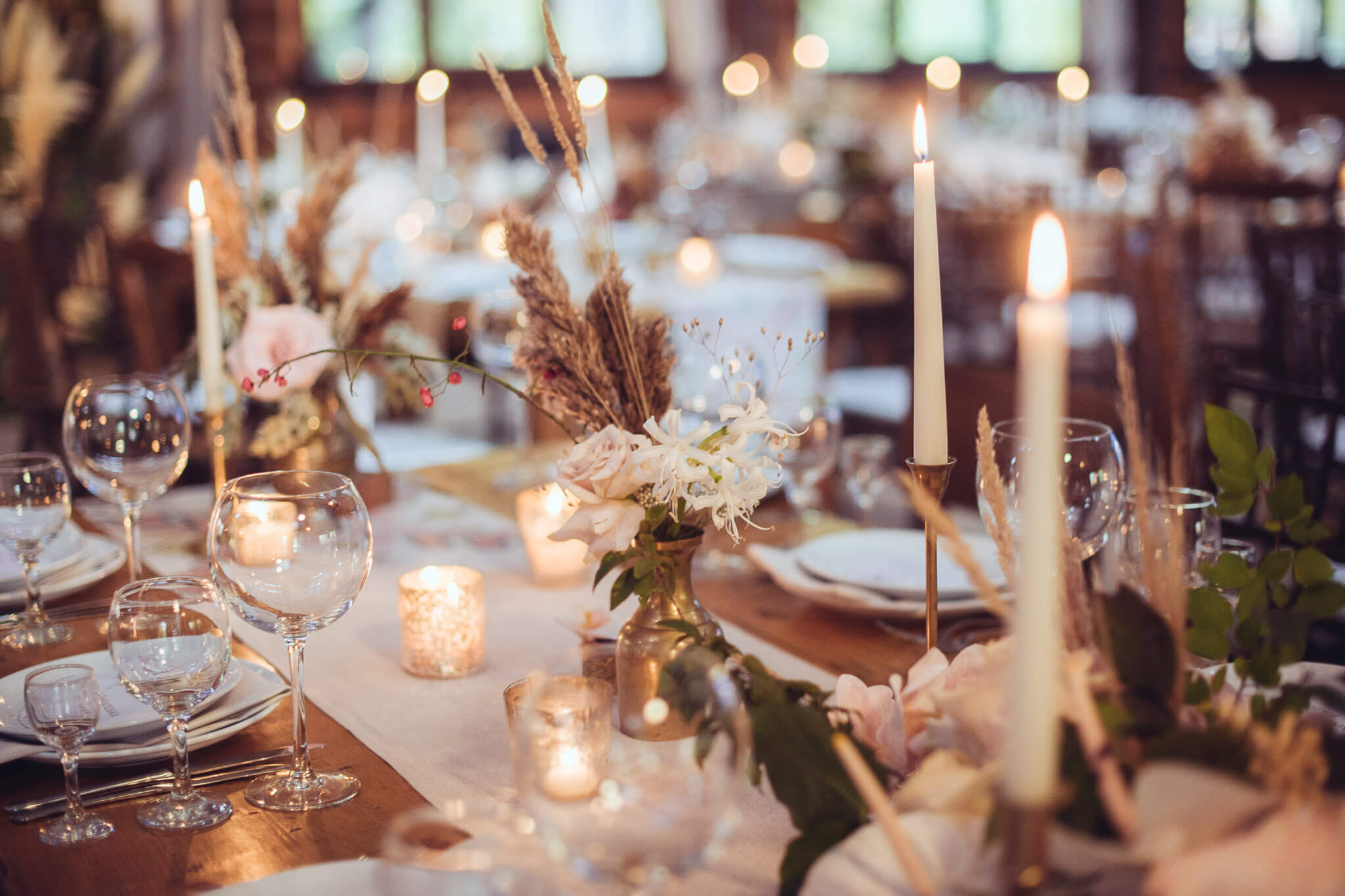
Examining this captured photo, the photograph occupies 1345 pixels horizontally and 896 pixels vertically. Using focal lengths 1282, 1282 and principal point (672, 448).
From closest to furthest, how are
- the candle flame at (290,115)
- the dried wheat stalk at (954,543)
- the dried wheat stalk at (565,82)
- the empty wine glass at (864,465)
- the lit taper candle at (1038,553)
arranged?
the lit taper candle at (1038,553)
the dried wheat stalk at (954,543)
the dried wheat stalk at (565,82)
the empty wine glass at (864,465)
the candle flame at (290,115)

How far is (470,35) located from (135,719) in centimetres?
732

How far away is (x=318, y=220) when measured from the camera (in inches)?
58.2

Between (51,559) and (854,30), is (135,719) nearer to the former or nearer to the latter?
(51,559)

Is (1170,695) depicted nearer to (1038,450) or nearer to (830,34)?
(1038,450)

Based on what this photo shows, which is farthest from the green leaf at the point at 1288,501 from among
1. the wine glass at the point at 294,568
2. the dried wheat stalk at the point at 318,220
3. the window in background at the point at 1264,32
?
the window in background at the point at 1264,32

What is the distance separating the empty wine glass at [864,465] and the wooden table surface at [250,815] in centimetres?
33

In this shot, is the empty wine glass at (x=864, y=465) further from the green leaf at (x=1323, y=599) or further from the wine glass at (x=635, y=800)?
the wine glass at (x=635, y=800)

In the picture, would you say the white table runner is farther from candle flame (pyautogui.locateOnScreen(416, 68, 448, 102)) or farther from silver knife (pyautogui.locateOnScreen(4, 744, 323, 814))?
candle flame (pyautogui.locateOnScreen(416, 68, 448, 102))

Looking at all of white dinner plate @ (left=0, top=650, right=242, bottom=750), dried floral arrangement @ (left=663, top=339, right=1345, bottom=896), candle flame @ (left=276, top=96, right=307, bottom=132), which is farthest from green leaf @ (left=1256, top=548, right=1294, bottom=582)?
candle flame @ (left=276, top=96, right=307, bottom=132)

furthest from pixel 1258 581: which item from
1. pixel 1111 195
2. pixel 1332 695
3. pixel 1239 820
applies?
pixel 1111 195

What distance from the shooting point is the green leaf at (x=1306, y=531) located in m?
0.69

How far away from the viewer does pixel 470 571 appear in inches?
43.5

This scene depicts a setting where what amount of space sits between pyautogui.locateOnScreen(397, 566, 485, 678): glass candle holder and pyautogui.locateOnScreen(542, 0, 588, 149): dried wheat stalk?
15.8 inches

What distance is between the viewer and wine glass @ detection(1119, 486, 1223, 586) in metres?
0.99
